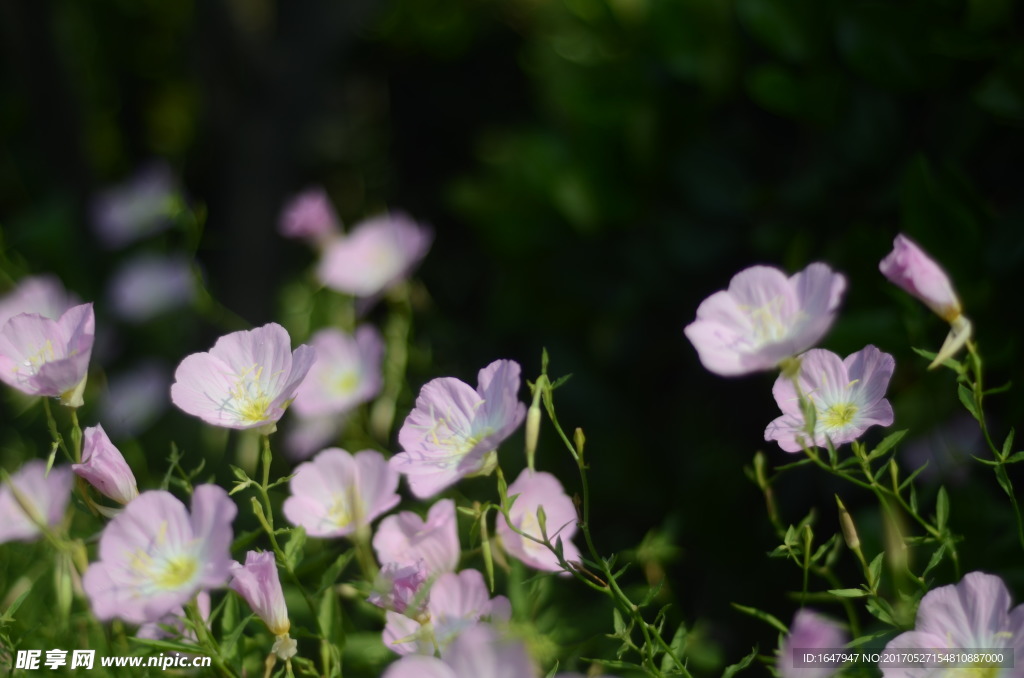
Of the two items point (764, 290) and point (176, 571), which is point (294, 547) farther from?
point (764, 290)

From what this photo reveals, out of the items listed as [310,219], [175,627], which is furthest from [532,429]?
[310,219]

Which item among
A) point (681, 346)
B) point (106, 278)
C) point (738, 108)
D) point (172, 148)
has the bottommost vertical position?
point (172, 148)

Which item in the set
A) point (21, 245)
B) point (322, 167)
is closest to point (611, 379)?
point (21, 245)

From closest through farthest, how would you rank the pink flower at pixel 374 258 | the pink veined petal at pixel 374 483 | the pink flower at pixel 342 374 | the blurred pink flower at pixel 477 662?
the blurred pink flower at pixel 477 662, the pink veined petal at pixel 374 483, the pink flower at pixel 342 374, the pink flower at pixel 374 258

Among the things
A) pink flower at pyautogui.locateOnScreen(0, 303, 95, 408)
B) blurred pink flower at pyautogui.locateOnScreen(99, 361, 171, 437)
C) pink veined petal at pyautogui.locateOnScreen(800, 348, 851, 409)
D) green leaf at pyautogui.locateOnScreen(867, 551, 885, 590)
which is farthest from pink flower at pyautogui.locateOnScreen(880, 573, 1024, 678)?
blurred pink flower at pyautogui.locateOnScreen(99, 361, 171, 437)

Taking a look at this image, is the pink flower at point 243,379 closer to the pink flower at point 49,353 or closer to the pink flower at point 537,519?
the pink flower at point 49,353

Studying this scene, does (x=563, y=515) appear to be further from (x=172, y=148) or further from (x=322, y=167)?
(x=172, y=148)

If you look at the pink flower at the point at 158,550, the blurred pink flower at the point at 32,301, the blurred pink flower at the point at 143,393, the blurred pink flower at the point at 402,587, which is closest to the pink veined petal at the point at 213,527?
the pink flower at the point at 158,550
